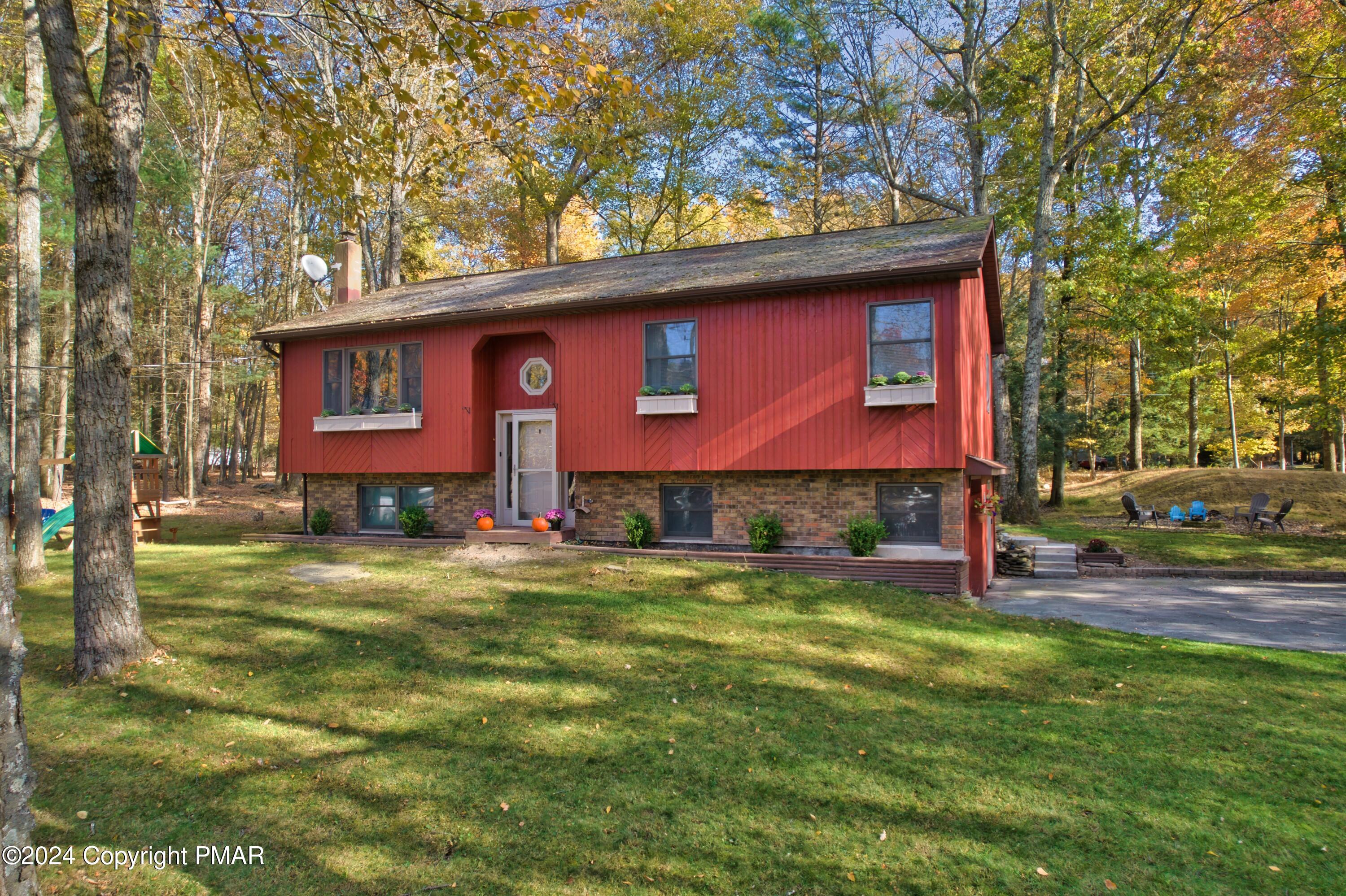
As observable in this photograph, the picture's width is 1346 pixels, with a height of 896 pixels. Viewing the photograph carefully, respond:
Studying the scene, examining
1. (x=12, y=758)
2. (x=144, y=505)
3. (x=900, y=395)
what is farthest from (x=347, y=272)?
(x=12, y=758)

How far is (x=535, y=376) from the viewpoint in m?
13.2

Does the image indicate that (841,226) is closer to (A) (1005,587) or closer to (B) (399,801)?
(A) (1005,587)

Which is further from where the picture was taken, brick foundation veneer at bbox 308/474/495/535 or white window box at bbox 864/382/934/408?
brick foundation veneer at bbox 308/474/495/535

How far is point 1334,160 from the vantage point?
14602mm

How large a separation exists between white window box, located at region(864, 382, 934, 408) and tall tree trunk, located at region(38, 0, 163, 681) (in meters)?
8.48

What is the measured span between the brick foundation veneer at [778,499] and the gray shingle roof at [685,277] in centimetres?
288

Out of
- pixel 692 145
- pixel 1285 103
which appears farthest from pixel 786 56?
pixel 1285 103

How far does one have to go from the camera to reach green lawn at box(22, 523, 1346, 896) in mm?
3559


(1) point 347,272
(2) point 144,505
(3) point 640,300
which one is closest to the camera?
(3) point 640,300

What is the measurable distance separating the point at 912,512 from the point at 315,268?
41.0 feet

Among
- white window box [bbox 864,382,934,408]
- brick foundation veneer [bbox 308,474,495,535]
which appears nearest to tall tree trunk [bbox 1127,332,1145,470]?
white window box [bbox 864,382,934,408]

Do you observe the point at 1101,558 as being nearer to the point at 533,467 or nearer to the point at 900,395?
the point at 900,395

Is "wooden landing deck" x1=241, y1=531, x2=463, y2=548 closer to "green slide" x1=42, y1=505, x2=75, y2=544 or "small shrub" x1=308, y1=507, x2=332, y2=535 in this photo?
"small shrub" x1=308, y1=507, x2=332, y2=535

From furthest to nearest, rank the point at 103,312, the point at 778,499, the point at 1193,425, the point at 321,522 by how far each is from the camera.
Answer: the point at 1193,425
the point at 321,522
the point at 778,499
the point at 103,312
